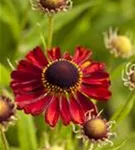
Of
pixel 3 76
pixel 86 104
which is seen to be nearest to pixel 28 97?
pixel 86 104

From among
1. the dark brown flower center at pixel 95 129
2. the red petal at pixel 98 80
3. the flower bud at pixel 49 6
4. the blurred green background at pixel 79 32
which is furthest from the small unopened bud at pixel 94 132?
the blurred green background at pixel 79 32

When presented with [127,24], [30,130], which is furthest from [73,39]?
[30,130]

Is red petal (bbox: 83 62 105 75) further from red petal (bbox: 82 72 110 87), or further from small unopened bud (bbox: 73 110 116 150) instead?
small unopened bud (bbox: 73 110 116 150)

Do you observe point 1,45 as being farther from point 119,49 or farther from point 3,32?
point 119,49

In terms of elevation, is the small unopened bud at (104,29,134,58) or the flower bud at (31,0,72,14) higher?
the flower bud at (31,0,72,14)

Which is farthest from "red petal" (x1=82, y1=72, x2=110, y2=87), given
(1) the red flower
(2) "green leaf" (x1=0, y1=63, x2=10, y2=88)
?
(2) "green leaf" (x1=0, y1=63, x2=10, y2=88)

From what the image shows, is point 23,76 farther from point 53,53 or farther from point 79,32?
point 79,32
